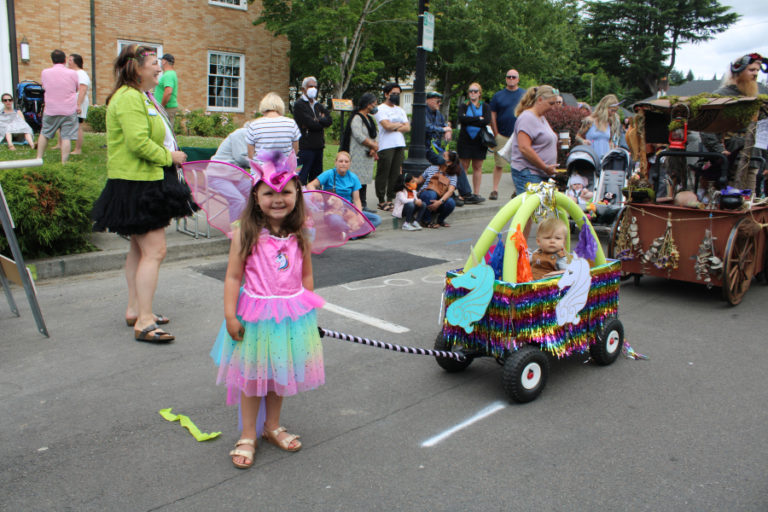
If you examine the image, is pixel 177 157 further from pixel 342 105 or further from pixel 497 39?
pixel 497 39

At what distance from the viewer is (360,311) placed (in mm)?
5746

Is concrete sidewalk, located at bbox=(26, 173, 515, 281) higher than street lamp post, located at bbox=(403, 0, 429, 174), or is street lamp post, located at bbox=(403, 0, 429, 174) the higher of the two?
street lamp post, located at bbox=(403, 0, 429, 174)

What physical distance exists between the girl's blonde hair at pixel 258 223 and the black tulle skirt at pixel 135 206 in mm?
1932

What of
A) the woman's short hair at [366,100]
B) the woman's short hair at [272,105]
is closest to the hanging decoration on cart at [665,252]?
the woman's short hair at [272,105]

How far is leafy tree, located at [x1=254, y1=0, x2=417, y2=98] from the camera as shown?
2470 cm

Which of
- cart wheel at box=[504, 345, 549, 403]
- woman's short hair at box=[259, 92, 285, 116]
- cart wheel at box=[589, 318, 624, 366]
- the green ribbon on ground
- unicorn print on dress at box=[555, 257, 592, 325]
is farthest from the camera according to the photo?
woman's short hair at box=[259, 92, 285, 116]

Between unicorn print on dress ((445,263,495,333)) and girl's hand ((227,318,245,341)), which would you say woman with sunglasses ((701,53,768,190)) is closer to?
unicorn print on dress ((445,263,495,333))

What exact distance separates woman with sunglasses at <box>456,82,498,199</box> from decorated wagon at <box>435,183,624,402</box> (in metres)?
7.55

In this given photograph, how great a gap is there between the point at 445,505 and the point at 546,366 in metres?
1.40

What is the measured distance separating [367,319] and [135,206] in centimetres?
203

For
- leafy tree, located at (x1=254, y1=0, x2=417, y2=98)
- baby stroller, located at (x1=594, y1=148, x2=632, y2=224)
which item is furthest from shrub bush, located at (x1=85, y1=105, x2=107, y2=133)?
baby stroller, located at (x1=594, y1=148, x2=632, y2=224)

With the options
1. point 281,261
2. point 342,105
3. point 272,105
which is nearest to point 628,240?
point 272,105

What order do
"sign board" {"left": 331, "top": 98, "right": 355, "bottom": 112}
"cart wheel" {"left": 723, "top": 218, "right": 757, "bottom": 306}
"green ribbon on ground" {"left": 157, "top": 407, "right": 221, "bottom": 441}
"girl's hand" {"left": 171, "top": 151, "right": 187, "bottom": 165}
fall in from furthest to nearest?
"sign board" {"left": 331, "top": 98, "right": 355, "bottom": 112} → "cart wheel" {"left": 723, "top": 218, "right": 757, "bottom": 306} → "girl's hand" {"left": 171, "top": 151, "right": 187, "bottom": 165} → "green ribbon on ground" {"left": 157, "top": 407, "right": 221, "bottom": 441}

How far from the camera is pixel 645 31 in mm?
58375
